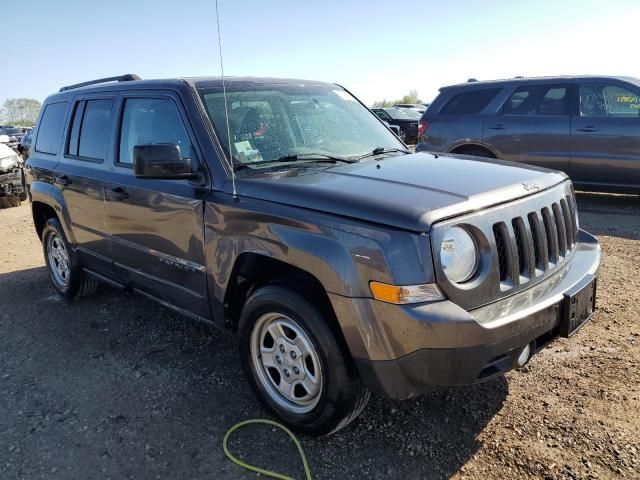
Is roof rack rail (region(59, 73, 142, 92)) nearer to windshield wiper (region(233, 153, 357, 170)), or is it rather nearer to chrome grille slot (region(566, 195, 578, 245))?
windshield wiper (region(233, 153, 357, 170))

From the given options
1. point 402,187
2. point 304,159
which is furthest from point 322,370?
point 304,159

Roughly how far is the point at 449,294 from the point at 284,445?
50.0 inches

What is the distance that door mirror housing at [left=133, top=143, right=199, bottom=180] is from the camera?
9.80 ft

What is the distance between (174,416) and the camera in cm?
317

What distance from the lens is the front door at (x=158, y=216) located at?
3287 millimetres

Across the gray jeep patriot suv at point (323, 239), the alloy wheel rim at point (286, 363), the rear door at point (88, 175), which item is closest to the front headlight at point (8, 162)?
the rear door at point (88, 175)

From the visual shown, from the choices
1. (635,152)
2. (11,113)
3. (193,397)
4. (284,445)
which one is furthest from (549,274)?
(11,113)

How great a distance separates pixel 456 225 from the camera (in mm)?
2357

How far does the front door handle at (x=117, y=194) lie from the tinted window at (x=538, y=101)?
6438 mm

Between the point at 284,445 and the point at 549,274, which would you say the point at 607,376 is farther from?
the point at 284,445

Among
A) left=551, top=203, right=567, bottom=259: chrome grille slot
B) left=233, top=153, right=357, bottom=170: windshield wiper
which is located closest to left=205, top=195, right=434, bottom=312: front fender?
left=233, top=153, right=357, bottom=170: windshield wiper

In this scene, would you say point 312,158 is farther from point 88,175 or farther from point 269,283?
point 88,175

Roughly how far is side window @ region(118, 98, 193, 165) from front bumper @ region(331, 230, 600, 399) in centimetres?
164

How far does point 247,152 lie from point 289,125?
43 cm
